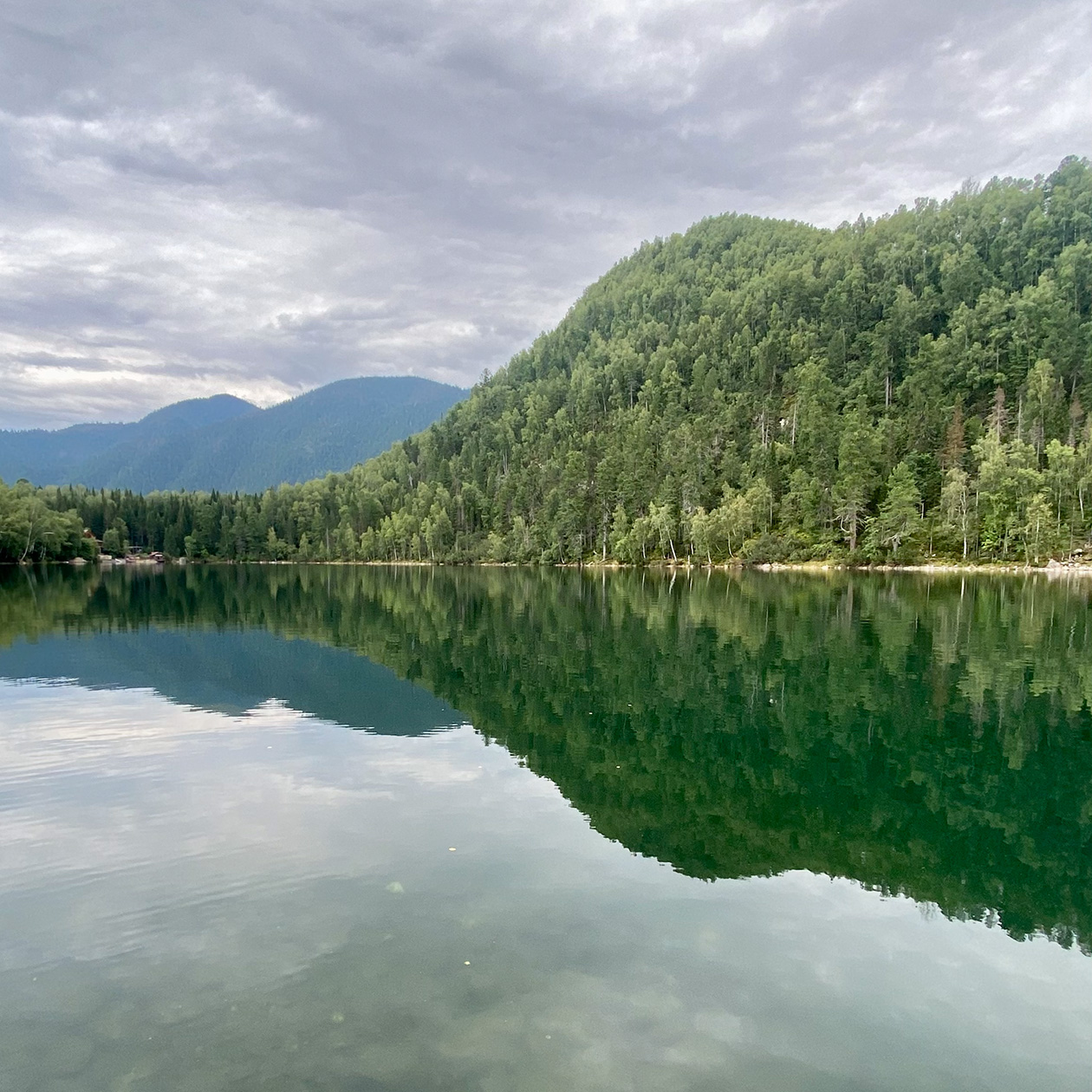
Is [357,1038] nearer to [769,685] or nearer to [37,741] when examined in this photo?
[37,741]

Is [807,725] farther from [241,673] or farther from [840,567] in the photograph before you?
[840,567]

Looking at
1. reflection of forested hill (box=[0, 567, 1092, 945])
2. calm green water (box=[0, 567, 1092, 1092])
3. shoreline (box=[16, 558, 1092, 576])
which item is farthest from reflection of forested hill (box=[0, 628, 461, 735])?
shoreline (box=[16, 558, 1092, 576])

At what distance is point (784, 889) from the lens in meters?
13.7

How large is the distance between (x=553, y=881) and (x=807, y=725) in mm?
13962

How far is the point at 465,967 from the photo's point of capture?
420 inches

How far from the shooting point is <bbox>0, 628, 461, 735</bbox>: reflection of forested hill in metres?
29.1

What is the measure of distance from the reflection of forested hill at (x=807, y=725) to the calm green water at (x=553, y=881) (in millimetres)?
150

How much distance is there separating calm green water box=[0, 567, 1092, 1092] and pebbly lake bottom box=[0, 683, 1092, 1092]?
0.17 ft

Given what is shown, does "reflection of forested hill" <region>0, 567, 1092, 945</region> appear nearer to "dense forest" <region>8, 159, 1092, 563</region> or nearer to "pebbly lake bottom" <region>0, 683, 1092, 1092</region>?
"pebbly lake bottom" <region>0, 683, 1092, 1092</region>

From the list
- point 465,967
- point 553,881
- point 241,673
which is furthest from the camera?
point 241,673

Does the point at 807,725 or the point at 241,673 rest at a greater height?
the point at 807,725

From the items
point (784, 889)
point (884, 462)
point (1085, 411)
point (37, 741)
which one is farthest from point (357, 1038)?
point (1085, 411)

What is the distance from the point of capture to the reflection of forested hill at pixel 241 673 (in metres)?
29.1

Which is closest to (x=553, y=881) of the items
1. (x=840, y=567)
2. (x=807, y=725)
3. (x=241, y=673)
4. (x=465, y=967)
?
(x=465, y=967)
